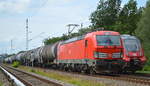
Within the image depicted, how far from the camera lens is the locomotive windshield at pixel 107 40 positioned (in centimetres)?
2627

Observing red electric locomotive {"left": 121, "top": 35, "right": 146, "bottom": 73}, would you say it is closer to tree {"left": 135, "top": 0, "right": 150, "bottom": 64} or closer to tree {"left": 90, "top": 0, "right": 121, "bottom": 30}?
tree {"left": 135, "top": 0, "right": 150, "bottom": 64}

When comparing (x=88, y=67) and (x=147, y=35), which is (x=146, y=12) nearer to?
(x=147, y=35)

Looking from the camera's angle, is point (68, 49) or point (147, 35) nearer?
point (68, 49)

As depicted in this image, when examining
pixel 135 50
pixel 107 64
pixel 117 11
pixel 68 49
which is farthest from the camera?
pixel 117 11

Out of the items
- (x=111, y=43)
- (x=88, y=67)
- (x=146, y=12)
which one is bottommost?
(x=88, y=67)

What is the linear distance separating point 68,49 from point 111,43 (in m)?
8.69

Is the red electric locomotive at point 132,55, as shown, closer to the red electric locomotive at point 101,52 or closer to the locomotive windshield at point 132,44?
the locomotive windshield at point 132,44

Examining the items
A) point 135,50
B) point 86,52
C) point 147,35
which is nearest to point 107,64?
point 86,52

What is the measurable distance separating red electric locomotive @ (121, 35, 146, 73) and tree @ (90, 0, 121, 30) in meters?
39.5

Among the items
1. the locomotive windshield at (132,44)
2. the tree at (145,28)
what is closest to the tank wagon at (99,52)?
the locomotive windshield at (132,44)

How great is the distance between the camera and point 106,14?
73938 millimetres

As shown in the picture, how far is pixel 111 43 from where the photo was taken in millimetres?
26359

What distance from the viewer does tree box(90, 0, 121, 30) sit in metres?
70.8

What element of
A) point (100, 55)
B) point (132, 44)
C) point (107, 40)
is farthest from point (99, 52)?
point (132, 44)
